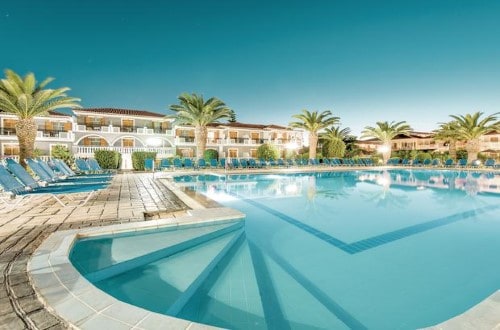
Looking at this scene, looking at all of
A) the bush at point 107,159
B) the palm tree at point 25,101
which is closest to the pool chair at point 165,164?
the bush at point 107,159

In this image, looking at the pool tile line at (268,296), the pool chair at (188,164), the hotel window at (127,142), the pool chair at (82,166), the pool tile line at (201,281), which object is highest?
the hotel window at (127,142)

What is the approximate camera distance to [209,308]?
9.98ft

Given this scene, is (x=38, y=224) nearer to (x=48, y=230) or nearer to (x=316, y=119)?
(x=48, y=230)

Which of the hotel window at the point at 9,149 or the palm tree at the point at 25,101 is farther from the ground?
the palm tree at the point at 25,101

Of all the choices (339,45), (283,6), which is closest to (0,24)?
(283,6)

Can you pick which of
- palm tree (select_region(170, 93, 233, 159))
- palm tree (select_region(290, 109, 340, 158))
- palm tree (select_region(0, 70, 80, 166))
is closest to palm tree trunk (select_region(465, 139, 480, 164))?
palm tree (select_region(290, 109, 340, 158))

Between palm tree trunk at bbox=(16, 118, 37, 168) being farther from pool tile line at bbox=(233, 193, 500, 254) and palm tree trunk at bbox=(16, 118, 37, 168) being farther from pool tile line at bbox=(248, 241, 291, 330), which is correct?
pool tile line at bbox=(248, 241, 291, 330)

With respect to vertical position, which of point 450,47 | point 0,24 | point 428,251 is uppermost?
point 0,24

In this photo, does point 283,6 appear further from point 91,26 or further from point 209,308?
point 209,308

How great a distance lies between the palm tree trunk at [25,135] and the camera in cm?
1455

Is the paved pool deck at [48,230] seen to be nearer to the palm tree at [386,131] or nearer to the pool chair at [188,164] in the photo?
the pool chair at [188,164]

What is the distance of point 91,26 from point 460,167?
42.9 m

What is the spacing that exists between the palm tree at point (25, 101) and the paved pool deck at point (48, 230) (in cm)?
1004

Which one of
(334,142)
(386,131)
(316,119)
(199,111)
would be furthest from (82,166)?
(386,131)
